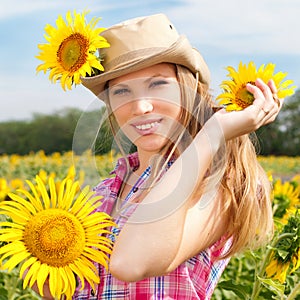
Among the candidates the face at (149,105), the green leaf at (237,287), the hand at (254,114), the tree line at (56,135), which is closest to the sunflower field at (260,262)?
the green leaf at (237,287)

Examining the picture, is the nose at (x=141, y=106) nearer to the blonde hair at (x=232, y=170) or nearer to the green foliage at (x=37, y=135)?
the blonde hair at (x=232, y=170)

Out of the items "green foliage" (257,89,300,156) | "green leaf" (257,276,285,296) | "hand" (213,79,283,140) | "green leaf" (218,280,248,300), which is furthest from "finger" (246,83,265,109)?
"green foliage" (257,89,300,156)

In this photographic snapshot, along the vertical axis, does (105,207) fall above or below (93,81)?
below

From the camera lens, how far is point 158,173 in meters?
1.84

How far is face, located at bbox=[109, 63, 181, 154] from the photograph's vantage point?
173cm

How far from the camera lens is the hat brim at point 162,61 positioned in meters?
1.73

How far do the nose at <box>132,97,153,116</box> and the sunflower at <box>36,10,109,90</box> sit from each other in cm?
11

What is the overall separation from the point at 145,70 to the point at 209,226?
15.3 inches

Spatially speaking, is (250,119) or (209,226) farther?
(209,226)

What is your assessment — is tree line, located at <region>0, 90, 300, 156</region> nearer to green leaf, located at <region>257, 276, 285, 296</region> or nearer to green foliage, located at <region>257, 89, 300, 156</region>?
green foliage, located at <region>257, 89, 300, 156</region>

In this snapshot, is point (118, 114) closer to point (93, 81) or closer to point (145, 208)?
point (93, 81)

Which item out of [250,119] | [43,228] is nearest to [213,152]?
[250,119]

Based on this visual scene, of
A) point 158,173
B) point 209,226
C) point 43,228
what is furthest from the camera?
point 158,173

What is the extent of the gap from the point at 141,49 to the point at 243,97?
1.01ft
